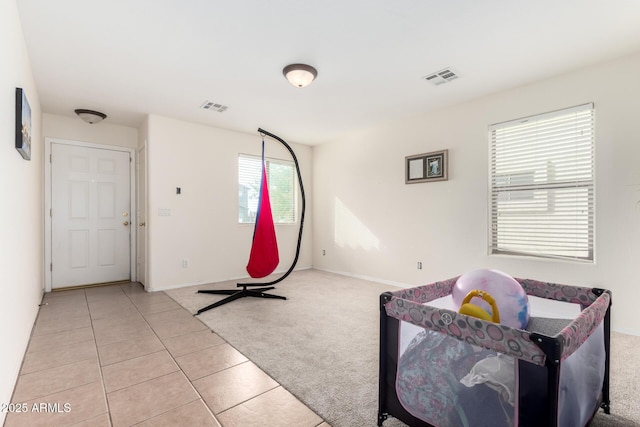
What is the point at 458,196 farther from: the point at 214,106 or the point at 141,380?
the point at 141,380

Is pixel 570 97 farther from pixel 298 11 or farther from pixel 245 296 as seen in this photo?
pixel 245 296

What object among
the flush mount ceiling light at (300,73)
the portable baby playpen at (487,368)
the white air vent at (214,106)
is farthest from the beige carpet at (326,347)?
the white air vent at (214,106)

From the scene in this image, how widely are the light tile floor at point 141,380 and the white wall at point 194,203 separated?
1.40m

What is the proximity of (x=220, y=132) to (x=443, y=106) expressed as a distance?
3207 millimetres

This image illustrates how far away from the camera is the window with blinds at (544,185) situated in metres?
2.89

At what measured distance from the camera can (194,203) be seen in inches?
179

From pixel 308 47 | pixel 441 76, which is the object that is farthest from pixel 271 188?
pixel 441 76

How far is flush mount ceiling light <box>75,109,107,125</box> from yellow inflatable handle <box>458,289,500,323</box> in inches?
183

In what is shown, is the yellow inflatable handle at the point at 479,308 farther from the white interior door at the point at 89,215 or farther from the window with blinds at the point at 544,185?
the white interior door at the point at 89,215

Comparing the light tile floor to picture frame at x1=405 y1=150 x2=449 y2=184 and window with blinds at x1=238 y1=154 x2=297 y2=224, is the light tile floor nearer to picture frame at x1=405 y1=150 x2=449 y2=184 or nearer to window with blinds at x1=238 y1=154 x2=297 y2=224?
window with blinds at x1=238 y1=154 x2=297 y2=224

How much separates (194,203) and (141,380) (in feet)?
9.78

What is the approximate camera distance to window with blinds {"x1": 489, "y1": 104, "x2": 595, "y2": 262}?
289 cm

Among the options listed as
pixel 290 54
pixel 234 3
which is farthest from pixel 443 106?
pixel 234 3

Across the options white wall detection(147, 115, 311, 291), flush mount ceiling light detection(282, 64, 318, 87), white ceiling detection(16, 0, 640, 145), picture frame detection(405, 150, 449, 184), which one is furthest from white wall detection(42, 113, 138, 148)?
picture frame detection(405, 150, 449, 184)
